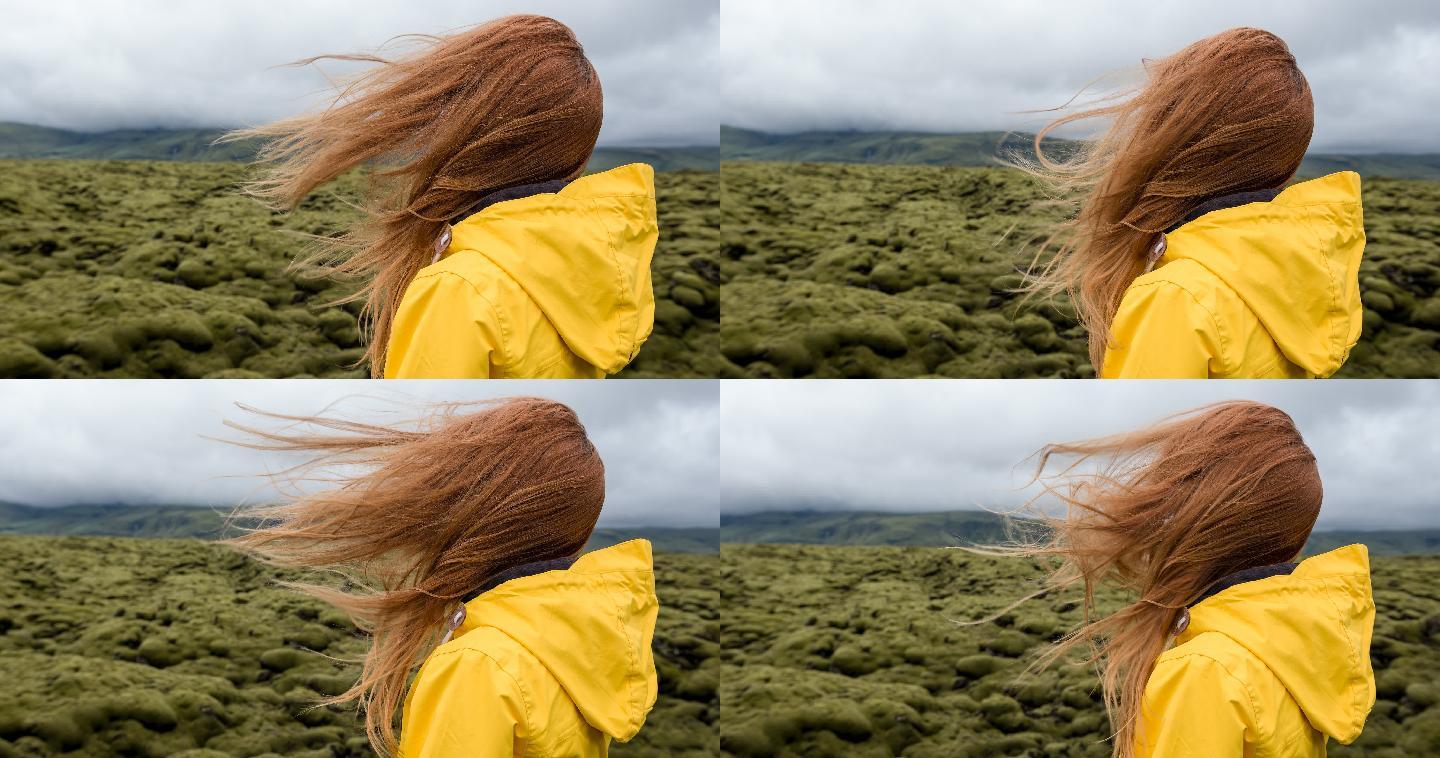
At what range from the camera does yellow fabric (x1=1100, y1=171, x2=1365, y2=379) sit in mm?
2412

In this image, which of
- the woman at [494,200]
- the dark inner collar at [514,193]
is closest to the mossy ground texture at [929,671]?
the woman at [494,200]

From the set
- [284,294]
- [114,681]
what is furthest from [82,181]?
[114,681]

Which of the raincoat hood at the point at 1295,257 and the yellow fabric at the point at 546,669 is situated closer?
the yellow fabric at the point at 546,669

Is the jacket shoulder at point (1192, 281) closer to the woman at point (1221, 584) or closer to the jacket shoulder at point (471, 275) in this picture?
the woman at point (1221, 584)

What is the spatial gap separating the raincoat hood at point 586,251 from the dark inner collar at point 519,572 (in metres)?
0.45

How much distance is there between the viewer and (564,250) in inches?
97.0

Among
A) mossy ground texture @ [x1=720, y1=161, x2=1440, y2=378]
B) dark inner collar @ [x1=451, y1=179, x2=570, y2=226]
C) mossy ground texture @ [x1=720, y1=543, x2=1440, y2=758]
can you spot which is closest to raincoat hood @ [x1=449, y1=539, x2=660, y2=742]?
dark inner collar @ [x1=451, y1=179, x2=570, y2=226]

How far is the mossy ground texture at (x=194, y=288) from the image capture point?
714 cm

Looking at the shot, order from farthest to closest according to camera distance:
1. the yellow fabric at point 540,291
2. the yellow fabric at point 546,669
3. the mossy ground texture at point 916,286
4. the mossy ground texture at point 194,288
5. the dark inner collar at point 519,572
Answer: the mossy ground texture at point 194,288 → the mossy ground texture at point 916,286 → the dark inner collar at point 519,572 → the yellow fabric at point 540,291 → the yellow fabric at point 546,669

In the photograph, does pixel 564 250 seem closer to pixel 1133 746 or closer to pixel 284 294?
pixel 1133 746

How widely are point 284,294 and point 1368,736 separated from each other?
6.88 m

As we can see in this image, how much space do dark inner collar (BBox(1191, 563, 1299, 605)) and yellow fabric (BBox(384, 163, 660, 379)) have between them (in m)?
1.36

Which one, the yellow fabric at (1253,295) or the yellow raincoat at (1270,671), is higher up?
the yellow fabric at (1253,295)

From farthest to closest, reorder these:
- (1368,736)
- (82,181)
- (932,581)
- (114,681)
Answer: (82,181)
(932,581)
(114,681)
(1368,736)
